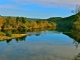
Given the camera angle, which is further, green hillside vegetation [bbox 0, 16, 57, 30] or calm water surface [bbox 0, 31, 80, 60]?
green hillside vegetation [bbox 0, 16, 57, 30]

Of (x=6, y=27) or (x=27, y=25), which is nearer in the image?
(x=6, y=27)

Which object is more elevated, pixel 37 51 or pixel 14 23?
pixel 14 23

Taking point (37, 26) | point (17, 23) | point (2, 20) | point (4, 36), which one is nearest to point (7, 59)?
point (4, 36)

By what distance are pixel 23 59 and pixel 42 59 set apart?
3.68 metres

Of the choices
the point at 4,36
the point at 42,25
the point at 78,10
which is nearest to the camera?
the point at 78,10

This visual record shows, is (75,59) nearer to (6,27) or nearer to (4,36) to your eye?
(4,36)

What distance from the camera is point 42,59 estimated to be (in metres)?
36.1

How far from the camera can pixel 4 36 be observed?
74.8 m

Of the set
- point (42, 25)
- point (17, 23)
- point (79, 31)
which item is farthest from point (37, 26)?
point (79, 31)

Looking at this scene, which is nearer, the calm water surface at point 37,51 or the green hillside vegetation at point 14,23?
the calm water surface at point 37,51

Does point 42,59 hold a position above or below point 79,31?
below

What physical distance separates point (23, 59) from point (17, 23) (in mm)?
114759

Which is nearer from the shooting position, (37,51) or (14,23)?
(37,51)

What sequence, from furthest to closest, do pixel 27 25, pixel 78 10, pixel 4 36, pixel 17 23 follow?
pixel 27 25
pixel 17 23
pixel 4 36
pixel 78 10
